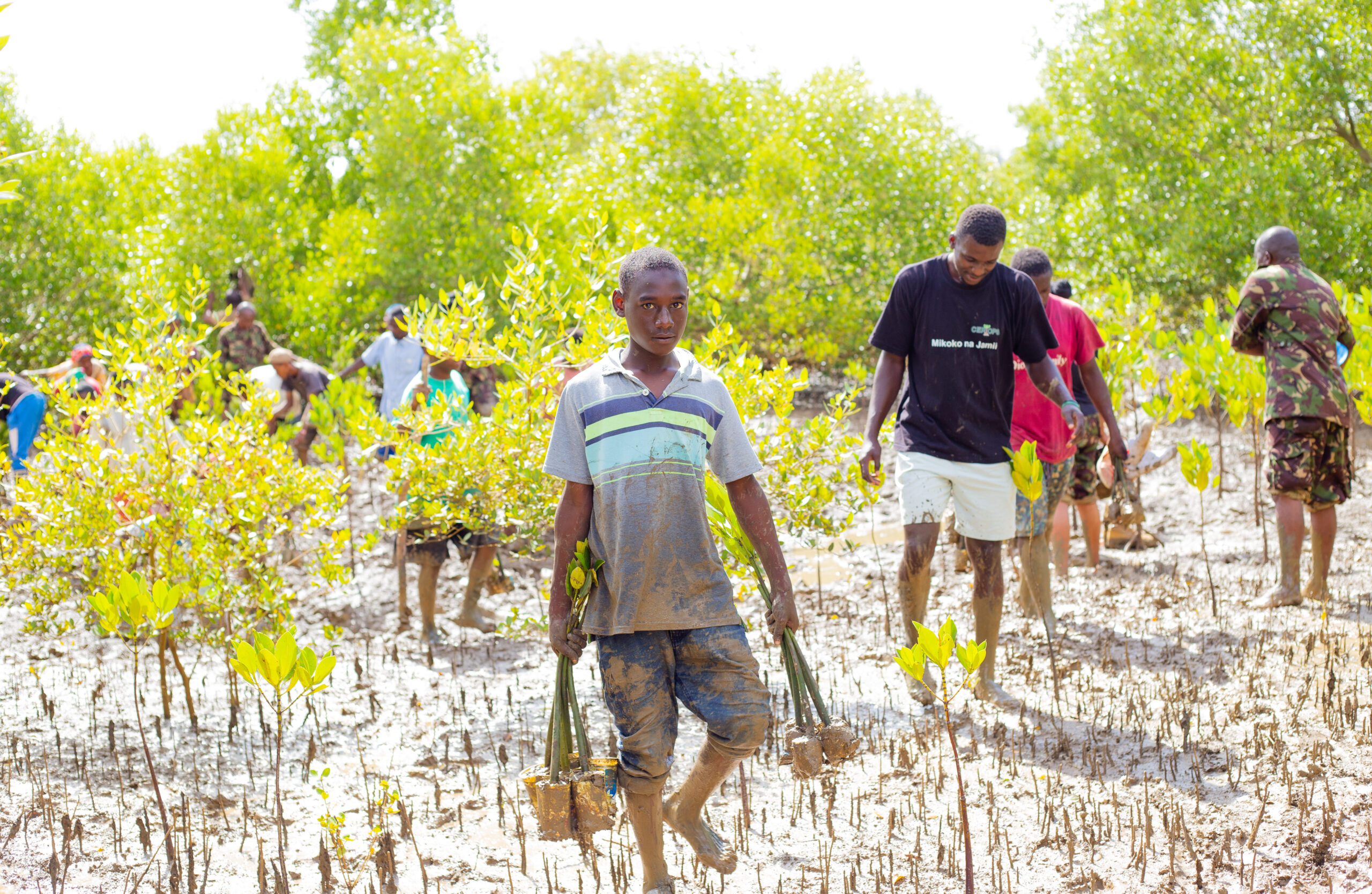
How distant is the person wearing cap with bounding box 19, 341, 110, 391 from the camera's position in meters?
5.35

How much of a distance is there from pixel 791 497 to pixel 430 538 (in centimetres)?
187

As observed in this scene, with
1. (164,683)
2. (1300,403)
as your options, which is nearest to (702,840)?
(164,683)

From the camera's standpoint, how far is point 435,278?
1531 centimetres

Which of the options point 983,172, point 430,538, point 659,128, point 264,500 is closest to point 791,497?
point 430,538

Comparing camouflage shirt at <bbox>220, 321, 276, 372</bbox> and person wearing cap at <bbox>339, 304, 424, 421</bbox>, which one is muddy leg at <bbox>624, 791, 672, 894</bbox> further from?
camouflage shirt at <bbox>220, 321, 276, 372</bbox>

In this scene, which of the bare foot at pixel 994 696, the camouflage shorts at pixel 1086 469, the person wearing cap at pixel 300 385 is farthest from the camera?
the person wearing cap at pixel 300 385

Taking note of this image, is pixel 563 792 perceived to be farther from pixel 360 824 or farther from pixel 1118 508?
pixel 1118 508

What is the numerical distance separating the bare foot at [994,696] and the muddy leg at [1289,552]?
1939 mm

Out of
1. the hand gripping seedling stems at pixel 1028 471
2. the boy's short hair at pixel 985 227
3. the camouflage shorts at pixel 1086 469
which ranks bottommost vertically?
the hand gripping seedling stems at pixel 1028 471

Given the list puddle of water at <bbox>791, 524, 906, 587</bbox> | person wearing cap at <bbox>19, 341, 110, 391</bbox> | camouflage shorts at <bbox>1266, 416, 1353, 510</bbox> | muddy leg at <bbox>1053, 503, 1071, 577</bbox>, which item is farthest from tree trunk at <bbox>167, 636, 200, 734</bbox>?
camouflage shorts at <bbox>1266, 416, 1353, 510</bbox>

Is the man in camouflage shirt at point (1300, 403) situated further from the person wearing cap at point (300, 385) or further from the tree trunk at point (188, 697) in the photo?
the person wearing cap at point (300, 385)

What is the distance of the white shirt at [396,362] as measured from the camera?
24.8 ft

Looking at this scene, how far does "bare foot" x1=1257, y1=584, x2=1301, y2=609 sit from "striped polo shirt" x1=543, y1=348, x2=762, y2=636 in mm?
3907

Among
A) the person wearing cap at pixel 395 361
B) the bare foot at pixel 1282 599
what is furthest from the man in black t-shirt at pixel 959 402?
the person wearing cap at pixel 395 361
